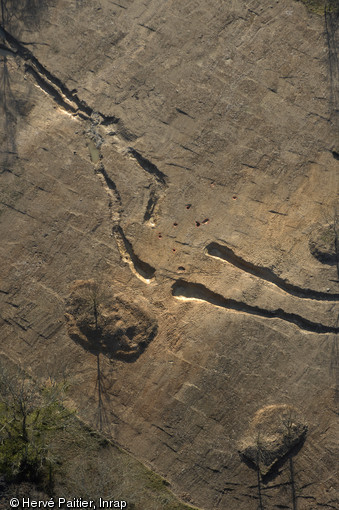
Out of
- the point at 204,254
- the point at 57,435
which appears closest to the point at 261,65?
the point at 204,254

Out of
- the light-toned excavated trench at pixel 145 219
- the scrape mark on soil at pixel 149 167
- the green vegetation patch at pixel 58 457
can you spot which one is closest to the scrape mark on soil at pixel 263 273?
the light-toned excavated trench at pixel 145 219

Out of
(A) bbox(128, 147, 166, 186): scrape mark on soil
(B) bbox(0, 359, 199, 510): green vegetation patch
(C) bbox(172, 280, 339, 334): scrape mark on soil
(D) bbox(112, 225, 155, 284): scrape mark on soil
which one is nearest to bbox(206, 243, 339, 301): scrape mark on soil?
(C) bbox(172, 280, 339, 334): scrape mark on soil

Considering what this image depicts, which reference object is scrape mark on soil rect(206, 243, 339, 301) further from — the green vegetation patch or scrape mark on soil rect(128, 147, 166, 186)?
the green vegetation patch

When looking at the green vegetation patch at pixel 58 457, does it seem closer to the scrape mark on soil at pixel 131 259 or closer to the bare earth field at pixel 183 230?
the bare earth field at pixel 183 230

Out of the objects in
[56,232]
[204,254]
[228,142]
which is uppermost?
[228,142]

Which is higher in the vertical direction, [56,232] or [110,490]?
[56,232]

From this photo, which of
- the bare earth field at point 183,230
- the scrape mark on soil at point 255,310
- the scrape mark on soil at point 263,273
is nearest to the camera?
the bare earth field at point 183,230

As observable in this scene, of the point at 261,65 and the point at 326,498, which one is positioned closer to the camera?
the point at 326,498

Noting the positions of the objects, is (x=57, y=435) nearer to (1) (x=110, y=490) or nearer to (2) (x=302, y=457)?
(1) (x=110, y=490)
